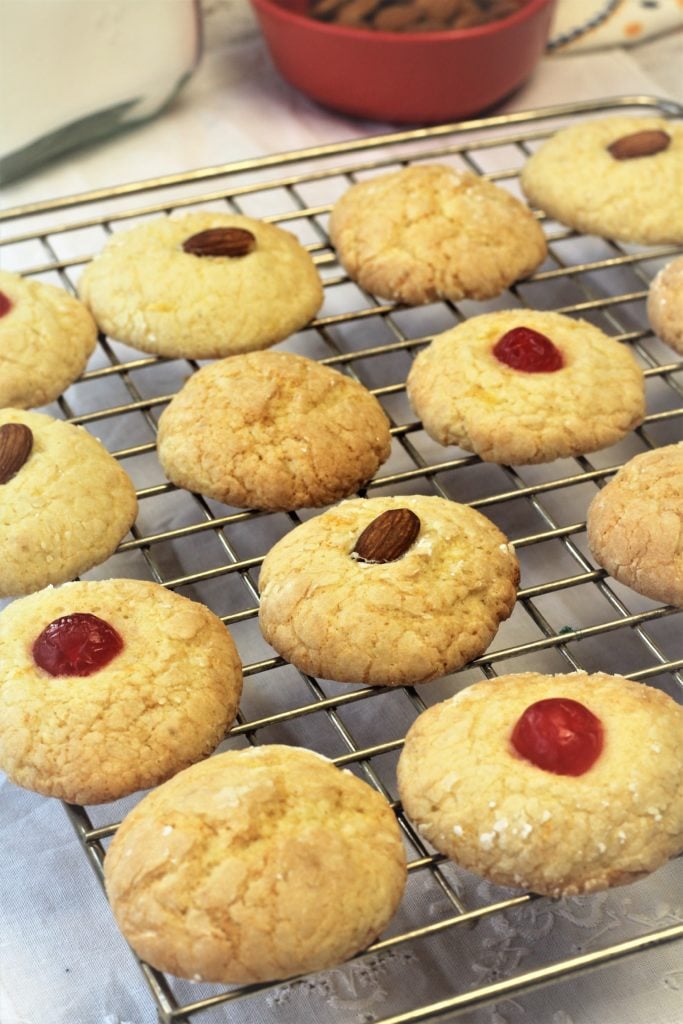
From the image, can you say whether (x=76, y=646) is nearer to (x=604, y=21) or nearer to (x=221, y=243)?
(x=221, y=243)

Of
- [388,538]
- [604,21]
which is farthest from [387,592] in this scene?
[604,21]

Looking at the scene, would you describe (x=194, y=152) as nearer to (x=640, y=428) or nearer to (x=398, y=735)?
(x=640, y=428)

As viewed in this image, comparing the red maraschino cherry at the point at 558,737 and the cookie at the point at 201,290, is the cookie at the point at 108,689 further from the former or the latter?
the cookie at the point at 201,290

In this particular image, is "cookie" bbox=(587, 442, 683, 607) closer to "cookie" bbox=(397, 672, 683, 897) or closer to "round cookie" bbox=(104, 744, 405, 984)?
"cookie" bbox=(397, 672, 683, 897)

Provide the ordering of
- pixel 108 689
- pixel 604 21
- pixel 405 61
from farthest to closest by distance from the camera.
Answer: pixel 604 21 < pixel 405 61 < pixel 108 689

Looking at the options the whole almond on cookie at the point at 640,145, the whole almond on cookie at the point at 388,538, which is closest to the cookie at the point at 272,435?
the whole almond on cookie at the point at 388,538

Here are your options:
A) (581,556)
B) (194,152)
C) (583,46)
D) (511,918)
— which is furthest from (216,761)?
(583,46)

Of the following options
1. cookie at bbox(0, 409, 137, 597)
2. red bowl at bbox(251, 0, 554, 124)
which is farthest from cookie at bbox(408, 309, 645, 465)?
red bowl at bbox(251, 0, 554, 124)
